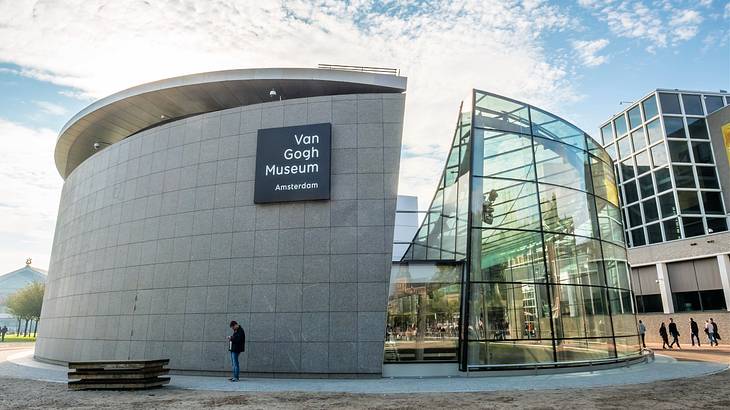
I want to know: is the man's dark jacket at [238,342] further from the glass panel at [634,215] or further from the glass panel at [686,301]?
the glass panel at [634,215]

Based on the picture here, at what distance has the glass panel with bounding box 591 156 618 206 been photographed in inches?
624

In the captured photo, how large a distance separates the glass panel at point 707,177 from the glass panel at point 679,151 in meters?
1.33

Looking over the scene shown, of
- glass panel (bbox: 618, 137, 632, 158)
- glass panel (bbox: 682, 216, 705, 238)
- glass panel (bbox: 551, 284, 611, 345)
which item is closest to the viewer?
glass panel (bbox: 551, 284, 611, 345)

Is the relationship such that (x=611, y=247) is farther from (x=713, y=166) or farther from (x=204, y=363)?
(x=713, y=166)

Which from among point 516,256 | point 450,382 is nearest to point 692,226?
point 516,256

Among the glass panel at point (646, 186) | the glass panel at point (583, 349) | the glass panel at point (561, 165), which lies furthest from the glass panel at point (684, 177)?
the glass panel at point (583, 349)

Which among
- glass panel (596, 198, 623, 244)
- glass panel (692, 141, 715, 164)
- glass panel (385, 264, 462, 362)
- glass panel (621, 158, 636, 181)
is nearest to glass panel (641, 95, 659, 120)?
glass panel (692, 141, 715, 164)

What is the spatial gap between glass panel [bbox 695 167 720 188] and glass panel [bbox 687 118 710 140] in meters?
2.79

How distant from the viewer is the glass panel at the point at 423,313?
1201 cm

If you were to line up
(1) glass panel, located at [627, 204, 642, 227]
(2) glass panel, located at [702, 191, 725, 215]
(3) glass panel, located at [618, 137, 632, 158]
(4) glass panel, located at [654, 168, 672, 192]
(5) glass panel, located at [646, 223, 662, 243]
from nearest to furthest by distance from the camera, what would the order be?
(2) glass panel, located at [702, 191, 725, 215] → (4) glass panel, located at [654, 168, 672, 192] → (5) glass panel, located at [646, 223, 662, 243] → (1) glass panel, located at [627, 204, 642, 227] → (3) glass panel, located at [618, 137, 632, 158]

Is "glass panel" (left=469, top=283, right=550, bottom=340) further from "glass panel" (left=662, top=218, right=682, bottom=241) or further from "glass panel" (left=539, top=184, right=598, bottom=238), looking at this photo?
"glass panel" (left=662, top=218, right=682, bottom=241)

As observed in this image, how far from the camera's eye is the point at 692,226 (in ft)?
115

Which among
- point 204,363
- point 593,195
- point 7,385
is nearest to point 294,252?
point 204,363

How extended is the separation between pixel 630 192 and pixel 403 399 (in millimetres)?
40932
